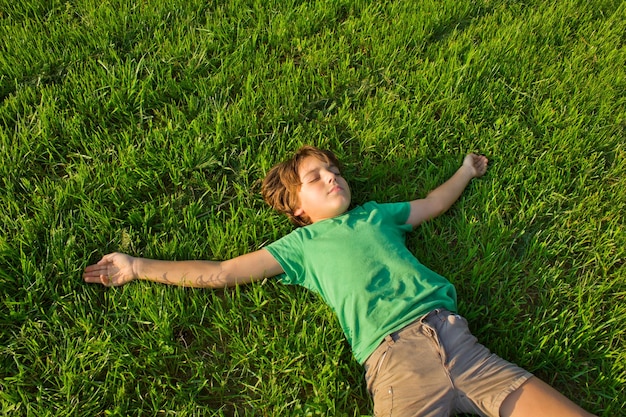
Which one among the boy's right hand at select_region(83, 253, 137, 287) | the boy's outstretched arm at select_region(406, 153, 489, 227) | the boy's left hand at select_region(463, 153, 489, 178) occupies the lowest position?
the boy's right hand at select_region(83, 253, 137, 287)

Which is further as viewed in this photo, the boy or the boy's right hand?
the boy's right hand

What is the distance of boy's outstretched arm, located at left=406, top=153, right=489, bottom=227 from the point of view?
2887 mm

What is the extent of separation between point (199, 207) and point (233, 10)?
1765 millimetres

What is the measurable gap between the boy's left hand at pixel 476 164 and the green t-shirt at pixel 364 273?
63 centimetres

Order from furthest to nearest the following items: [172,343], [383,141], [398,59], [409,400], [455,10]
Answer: [455,10]
[398,59]
[383,141]
[172,343]
[409,400]

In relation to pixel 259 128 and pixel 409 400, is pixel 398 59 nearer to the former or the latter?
pixel 259 128

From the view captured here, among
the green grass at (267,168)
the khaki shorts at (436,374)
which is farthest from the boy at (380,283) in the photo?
the green grass at (267,168)

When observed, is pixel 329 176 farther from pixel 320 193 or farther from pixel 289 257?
pixel 289 257

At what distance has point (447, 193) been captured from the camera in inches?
118

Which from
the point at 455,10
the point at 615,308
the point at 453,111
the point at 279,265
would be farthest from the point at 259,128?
the point at 615,308

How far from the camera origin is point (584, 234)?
2902 millimetres

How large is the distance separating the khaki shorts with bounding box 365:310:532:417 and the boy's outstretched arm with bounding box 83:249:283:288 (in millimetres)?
749

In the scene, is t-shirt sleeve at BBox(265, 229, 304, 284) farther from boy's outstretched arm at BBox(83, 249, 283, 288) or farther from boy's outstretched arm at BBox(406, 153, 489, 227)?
boy's outstretched arm at BBox(406, 153, 489, 227)

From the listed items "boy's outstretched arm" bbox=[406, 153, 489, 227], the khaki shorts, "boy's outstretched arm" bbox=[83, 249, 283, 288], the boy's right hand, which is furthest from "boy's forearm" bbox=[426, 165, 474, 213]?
the boy's right hand
